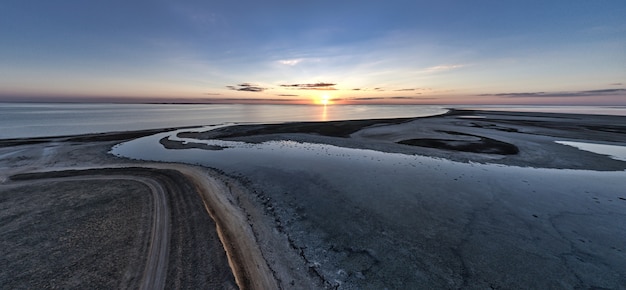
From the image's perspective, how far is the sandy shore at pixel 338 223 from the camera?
7230 mm

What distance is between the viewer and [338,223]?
10391 mm

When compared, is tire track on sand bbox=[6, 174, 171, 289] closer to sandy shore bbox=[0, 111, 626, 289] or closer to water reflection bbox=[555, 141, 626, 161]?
sandy shore bbox=[0, 111, 626, 289]

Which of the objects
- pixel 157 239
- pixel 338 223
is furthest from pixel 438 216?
pixel 157 239

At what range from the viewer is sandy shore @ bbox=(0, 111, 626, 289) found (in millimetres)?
7230

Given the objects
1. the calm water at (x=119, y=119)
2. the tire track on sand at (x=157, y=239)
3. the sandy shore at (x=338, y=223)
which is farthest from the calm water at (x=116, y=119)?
the tire track on sand at (x=157, y=239)

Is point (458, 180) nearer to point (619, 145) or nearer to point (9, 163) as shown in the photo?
point (619, 145)

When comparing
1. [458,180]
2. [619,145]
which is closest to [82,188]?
[458,180]

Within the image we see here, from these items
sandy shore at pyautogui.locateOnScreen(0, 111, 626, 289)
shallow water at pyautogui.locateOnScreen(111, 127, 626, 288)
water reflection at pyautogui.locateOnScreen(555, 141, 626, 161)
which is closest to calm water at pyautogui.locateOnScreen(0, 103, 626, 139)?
sandy shore at pyautogui.locateOnScreen(0, 111, 626, 289)

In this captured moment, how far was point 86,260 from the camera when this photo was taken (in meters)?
7.61

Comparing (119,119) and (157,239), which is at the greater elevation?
(119,119)

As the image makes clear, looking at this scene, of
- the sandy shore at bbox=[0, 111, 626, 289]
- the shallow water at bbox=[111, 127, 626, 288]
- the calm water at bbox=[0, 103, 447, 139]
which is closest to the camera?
the sandy shore at bbox=[0, 111, 626, 289]

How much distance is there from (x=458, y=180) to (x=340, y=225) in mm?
10105

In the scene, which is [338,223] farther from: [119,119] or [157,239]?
[119,119]

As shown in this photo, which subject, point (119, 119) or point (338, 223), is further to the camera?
point (119, 119)
